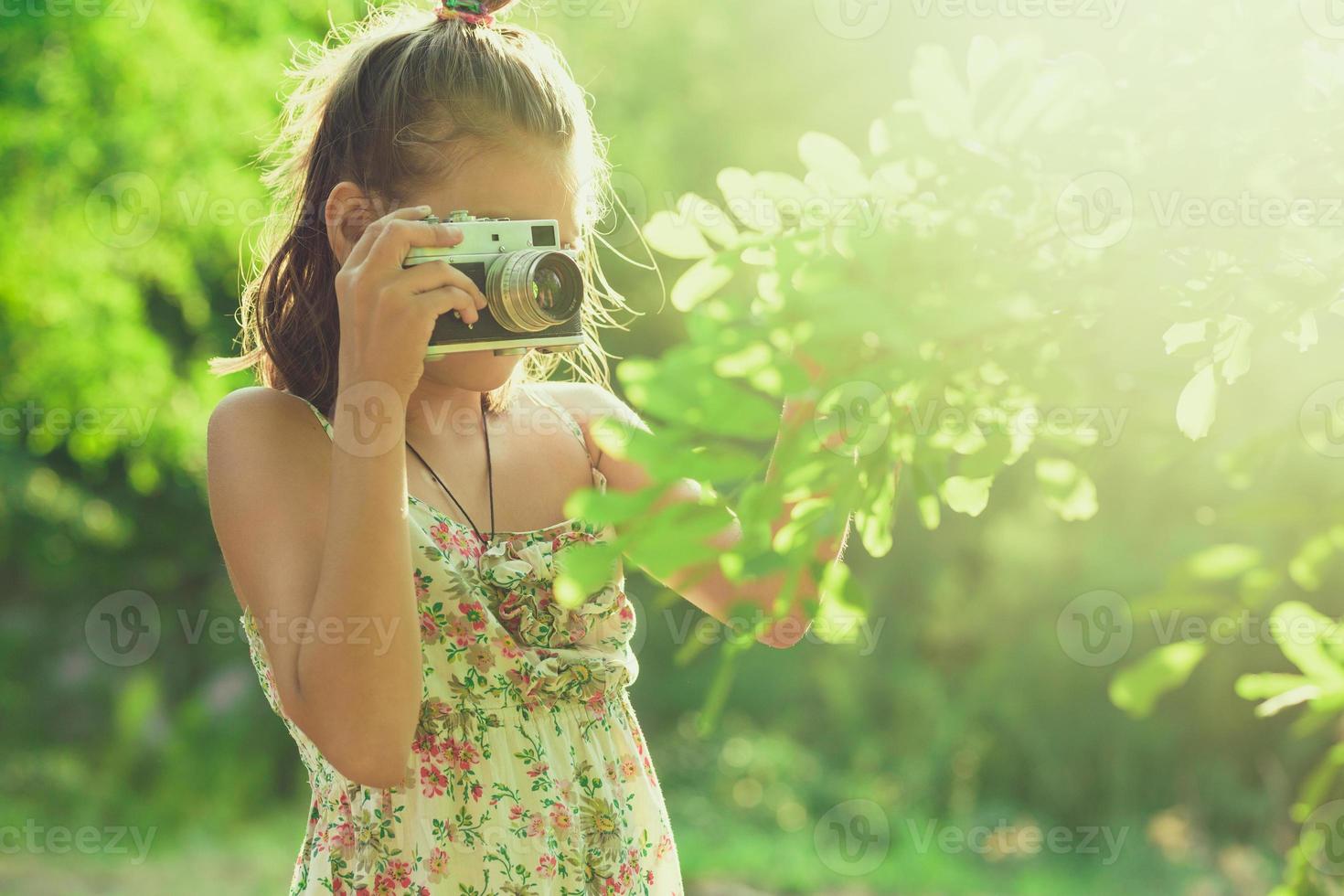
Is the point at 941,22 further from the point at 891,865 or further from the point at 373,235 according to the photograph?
the point at 373,235

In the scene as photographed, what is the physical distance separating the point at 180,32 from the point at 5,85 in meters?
0.58

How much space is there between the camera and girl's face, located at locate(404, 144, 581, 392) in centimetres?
125

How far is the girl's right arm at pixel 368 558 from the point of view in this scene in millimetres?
1059

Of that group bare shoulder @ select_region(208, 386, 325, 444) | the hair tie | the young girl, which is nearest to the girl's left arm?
the young girl

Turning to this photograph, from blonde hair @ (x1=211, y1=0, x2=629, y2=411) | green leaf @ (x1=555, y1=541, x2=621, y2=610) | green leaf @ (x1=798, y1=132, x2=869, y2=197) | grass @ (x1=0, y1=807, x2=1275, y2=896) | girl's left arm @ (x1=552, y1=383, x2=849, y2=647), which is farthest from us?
grass @ (x1=0, y1=807, x2=1275, y2=896)

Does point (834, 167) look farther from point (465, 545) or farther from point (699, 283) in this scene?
point (465, 545)

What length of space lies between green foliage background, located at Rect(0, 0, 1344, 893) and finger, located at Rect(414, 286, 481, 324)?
10.3 inches

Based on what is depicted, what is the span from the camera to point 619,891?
125 centimetres

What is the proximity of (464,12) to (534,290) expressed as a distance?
415mm

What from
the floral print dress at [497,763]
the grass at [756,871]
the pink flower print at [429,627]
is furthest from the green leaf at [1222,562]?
the grass at [756,871]

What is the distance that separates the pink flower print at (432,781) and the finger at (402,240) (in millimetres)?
473

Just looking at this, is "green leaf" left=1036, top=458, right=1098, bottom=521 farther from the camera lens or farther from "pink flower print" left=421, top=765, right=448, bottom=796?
"pink flower print" left=421, top=765, right=448, bottom=796

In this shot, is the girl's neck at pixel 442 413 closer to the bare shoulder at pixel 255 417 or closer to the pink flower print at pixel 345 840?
the bare shoulder at pixel 255 417

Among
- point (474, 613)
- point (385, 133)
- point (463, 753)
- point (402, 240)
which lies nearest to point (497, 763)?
point (463, 753)
